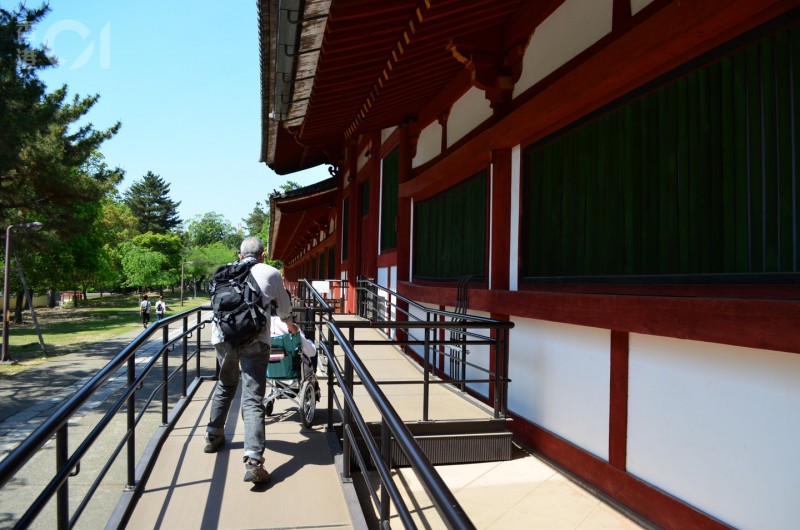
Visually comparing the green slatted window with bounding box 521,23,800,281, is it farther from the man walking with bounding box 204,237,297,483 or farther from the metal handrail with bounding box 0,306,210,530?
the metal handrail with bounding box 0,306,210,530

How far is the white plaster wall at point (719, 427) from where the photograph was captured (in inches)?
105

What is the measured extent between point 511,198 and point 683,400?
2838mm

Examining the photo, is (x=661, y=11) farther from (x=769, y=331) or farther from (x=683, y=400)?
(x=683, y=400)

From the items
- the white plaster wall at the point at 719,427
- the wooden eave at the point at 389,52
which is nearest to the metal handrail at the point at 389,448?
the white plaster wall at the point at 719,427

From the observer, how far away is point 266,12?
5.27 meters

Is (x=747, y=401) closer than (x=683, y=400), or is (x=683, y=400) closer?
(x=747, y=401)

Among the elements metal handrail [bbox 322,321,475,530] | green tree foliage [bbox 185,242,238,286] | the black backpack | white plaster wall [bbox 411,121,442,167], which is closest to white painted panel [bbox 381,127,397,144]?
white plaster wall [bbox 411,121,442,167]

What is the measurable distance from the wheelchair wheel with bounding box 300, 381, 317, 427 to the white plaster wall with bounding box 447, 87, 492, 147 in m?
3.61

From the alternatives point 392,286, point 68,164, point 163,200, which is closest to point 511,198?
A: point 392,286

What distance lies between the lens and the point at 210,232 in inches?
4252

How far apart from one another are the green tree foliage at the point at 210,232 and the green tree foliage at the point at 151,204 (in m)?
7.22

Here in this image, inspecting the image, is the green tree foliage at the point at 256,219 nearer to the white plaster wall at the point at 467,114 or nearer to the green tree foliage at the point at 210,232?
the green tree foliage at the point at 210,232

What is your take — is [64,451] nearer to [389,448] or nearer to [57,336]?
[389,448]

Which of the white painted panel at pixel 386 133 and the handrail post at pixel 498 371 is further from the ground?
the white painted panel at pixel 386 133
